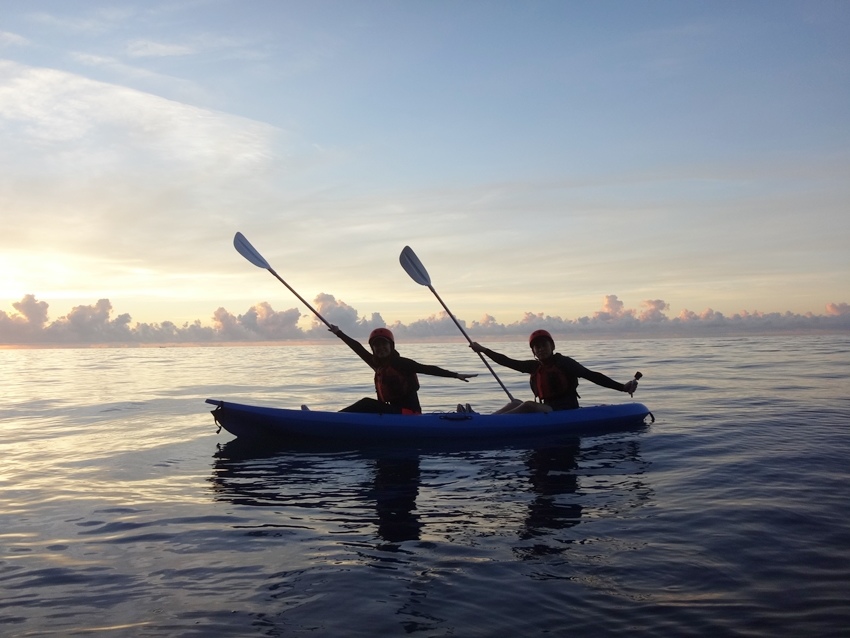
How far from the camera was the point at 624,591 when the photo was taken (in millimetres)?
4000

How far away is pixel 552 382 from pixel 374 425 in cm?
303

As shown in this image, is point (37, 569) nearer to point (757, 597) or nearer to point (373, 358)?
point (757, 597)

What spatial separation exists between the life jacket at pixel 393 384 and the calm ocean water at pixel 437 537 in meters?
0.91

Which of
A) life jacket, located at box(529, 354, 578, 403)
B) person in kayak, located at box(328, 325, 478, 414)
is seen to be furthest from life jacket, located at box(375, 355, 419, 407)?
life jacket, located at box(529, 354, 578, 403)

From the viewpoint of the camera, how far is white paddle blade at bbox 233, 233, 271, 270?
12398mm

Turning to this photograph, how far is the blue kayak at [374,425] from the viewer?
939 centimetres

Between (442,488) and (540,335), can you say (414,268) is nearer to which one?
(540,335)

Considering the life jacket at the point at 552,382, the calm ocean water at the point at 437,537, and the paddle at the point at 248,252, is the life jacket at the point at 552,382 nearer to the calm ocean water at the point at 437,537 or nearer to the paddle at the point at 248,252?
the calm ocean water at the point at 437,537

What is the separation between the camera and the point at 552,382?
10164 mm

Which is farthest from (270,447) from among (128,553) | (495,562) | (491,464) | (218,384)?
(218,384)

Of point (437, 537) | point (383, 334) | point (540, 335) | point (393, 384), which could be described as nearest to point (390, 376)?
point (393, 384)

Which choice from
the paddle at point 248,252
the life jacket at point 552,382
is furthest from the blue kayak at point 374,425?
the paddle at point 248,252

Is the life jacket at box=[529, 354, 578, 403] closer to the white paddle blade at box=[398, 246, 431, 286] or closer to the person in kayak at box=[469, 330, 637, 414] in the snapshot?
the person in kayak at box=[469, 330, 637, 414]

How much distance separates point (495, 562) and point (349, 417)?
518cm
